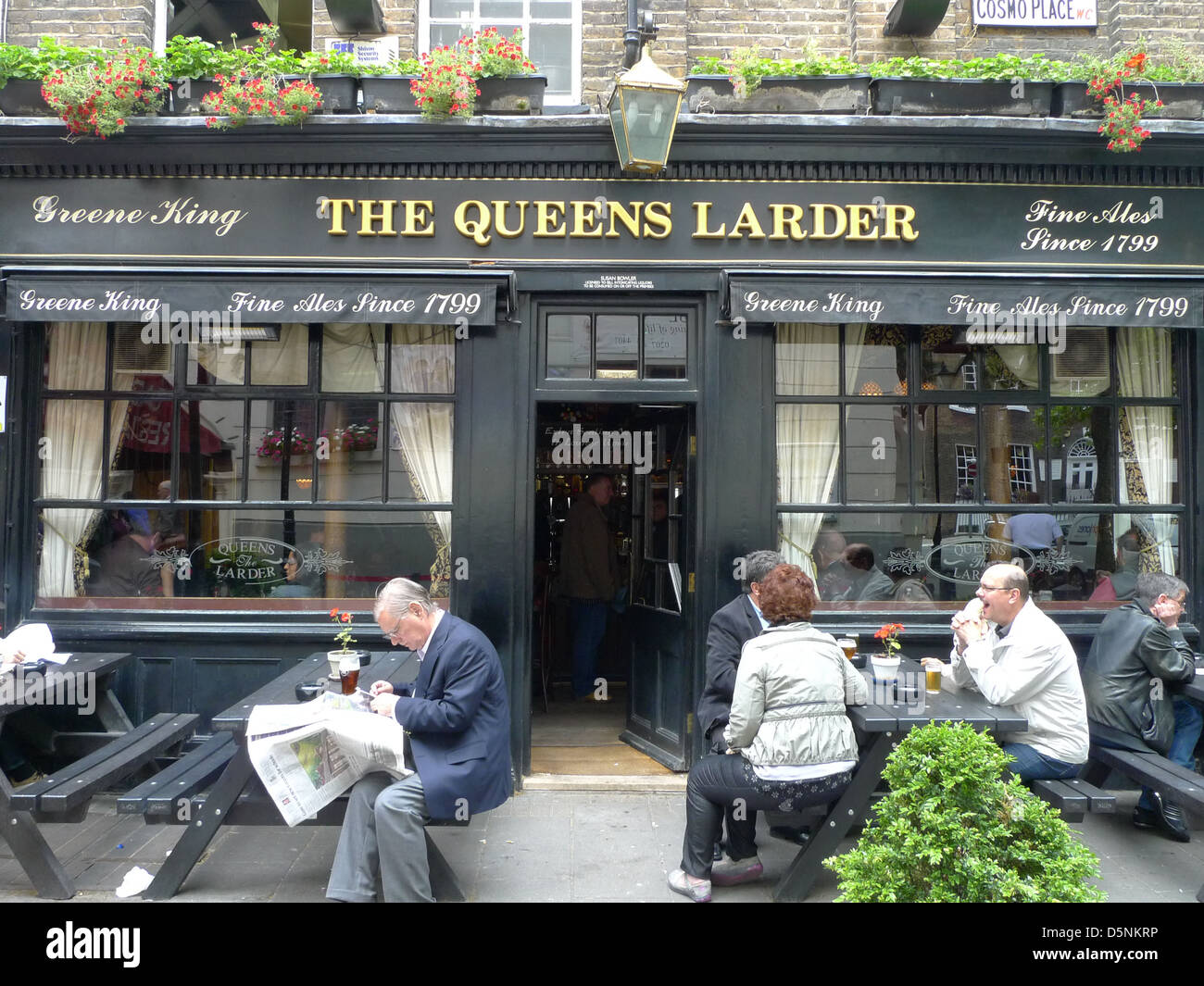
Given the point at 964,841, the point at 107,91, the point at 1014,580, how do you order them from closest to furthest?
the point at 964,841
the point at 1014,580
the point at 107,91

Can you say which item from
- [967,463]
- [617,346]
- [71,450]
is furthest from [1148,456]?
[71,450]

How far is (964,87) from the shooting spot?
5.70m

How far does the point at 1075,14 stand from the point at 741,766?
6.24 meters

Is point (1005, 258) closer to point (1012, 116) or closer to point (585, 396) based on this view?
point (1012, 116)

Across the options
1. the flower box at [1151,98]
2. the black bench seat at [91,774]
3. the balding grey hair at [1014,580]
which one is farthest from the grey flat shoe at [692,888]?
the flower box at [1151,98]

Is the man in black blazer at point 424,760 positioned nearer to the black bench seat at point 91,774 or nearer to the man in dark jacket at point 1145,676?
the black bench seat at point 91,774

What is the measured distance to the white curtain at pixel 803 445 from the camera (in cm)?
600

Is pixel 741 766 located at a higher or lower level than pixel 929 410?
lower

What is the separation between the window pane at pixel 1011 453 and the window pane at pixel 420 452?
3.73 m

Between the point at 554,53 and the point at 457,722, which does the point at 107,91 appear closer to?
the point at 554,53

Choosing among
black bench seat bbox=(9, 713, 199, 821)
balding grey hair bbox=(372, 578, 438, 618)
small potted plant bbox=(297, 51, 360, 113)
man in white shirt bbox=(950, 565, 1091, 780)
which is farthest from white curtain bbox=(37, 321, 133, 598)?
man in white shirt bbox=(950, 565, 1091, 780)

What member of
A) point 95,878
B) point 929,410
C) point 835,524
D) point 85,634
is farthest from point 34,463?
point 929,410

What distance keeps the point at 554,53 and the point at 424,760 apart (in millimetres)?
5261

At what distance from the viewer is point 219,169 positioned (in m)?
5.84
